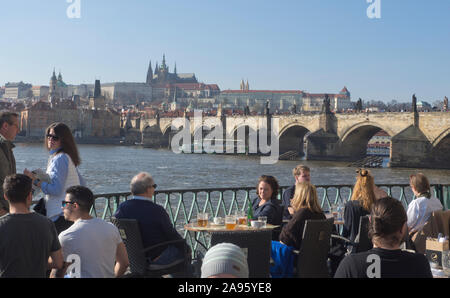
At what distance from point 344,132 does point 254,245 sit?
42.5 meters

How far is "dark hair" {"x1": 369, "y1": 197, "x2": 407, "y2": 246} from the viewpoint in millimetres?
2514

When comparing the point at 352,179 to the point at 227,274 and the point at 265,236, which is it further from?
the point at 227,274

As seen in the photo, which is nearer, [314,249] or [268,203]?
[314,249]

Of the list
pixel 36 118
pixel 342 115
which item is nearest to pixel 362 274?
pixel 342 115

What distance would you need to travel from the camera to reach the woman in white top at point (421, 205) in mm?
5109

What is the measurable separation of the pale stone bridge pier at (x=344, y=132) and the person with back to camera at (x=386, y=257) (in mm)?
A: 36459

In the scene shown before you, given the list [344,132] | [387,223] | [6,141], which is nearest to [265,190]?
[6,141]

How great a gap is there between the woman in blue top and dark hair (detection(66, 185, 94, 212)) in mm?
615

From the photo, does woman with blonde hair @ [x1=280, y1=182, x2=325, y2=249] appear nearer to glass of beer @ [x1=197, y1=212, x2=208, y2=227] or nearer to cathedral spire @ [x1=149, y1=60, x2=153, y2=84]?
glass of beer @ [x1=197, y1=212, x2=208, y2=227]

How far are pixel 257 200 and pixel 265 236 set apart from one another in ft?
5.69

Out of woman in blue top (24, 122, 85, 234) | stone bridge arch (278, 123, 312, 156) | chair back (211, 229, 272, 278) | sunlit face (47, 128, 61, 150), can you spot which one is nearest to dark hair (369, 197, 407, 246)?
chair back (211, 229, 272, 278)

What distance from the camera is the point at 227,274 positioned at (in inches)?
78.2

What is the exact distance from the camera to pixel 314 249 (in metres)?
4.23

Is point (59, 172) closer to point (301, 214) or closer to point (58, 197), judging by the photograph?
point (58, 197)
